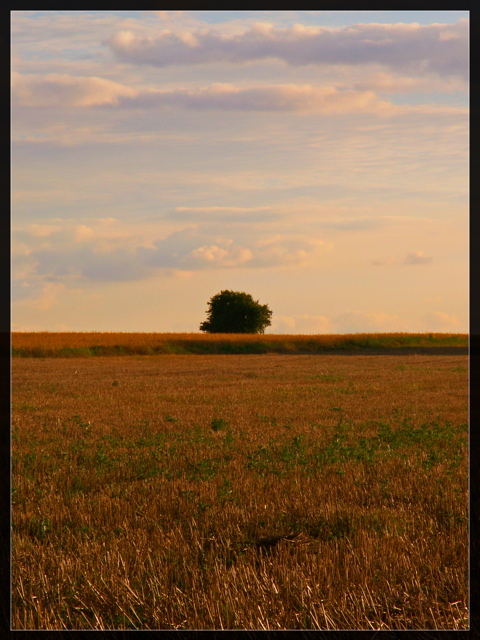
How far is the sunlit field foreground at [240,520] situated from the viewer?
5.45 metres

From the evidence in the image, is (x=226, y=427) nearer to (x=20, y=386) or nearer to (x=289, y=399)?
(x=289, y=399)

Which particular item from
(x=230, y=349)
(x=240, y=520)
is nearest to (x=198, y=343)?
(x=230, y=349)

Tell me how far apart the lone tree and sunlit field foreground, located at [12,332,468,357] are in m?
13.7

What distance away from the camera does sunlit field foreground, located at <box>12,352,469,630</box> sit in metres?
5.45

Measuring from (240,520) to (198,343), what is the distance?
180 ft

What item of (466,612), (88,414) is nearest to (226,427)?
(88,414)

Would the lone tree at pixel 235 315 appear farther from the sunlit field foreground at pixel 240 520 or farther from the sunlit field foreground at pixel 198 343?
the sunlit field foreground at pixel 240 520

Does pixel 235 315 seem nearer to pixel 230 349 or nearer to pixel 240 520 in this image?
pixel 230 349

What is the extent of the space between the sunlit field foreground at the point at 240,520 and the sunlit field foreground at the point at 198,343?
122 feet

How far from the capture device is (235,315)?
8294 cm

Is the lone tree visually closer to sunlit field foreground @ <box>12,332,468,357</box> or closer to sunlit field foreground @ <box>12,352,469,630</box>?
sunlit field foreground @ <box>12,332,468,357</box>

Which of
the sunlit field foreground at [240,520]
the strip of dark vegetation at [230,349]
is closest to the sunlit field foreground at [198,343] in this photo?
the strip of dark vegetation at [230,349]

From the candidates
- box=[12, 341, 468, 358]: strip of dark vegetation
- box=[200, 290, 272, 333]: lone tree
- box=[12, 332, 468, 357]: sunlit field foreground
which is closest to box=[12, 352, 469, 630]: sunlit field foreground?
box=[12, 341, 468, 358]: strip of dark vegetation

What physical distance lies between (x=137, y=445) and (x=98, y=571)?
747 centimetres
